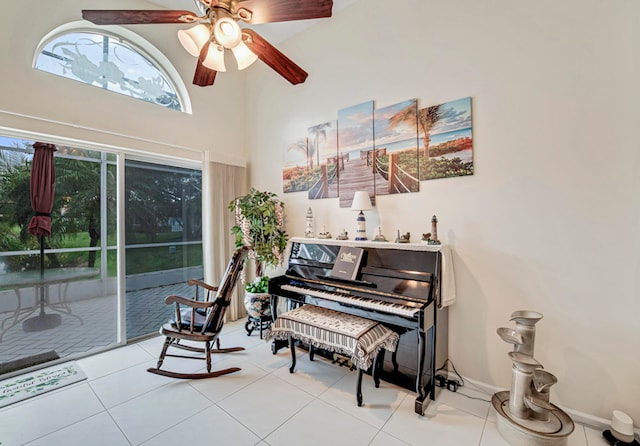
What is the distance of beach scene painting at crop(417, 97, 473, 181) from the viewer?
224 cm

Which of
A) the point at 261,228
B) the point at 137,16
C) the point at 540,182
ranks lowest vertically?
the point at 261,228

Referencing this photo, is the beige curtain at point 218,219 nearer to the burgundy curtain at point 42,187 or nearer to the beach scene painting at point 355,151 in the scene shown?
the burgundy curtain at point 42,187

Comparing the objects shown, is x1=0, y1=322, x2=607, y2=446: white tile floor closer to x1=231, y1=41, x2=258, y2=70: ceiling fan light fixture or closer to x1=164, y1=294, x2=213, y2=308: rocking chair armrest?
x1=164, y1=294, x2=213, y2=308: rocking chair armrest

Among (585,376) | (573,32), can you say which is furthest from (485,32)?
(585,376)

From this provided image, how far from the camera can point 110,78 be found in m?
2.87

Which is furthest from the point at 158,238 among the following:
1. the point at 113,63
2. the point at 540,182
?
the point at 540,182

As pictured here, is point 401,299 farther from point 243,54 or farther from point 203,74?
point 203,74

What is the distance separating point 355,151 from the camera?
9.38 feet

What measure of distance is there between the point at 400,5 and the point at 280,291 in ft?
9.72

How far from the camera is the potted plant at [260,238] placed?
10.6 ft

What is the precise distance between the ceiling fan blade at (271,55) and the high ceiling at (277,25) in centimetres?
142

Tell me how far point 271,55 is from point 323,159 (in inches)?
51.4

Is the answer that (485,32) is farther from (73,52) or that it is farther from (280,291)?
(73,52)

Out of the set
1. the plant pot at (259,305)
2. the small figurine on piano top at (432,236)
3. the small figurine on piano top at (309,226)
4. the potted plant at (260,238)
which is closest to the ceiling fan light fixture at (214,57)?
the potted plant at (260,238)
